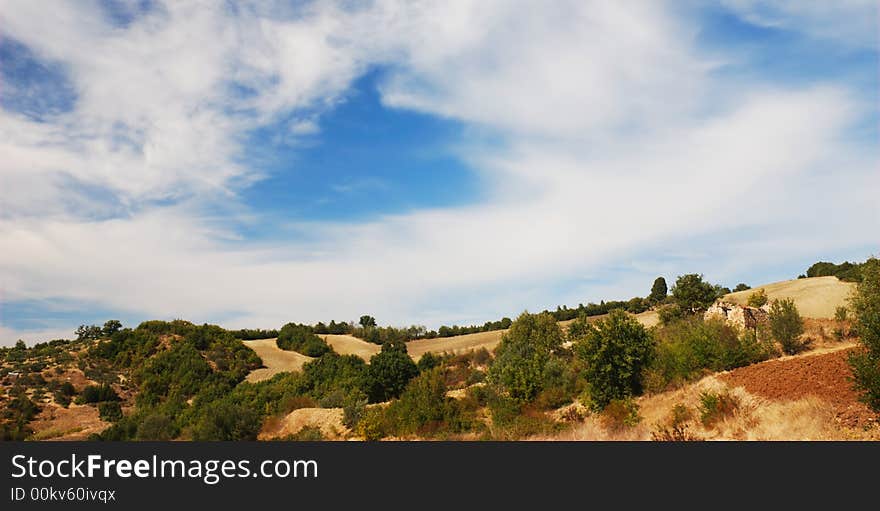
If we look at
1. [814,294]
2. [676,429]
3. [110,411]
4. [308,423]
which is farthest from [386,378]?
[814,294]

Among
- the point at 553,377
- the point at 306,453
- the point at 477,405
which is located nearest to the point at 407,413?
the point at 477,405

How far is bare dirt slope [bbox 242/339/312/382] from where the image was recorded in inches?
2013

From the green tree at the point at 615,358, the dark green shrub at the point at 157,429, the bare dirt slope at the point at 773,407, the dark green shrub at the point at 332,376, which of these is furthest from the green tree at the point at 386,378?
the bare dirt slope at the point at 773,407

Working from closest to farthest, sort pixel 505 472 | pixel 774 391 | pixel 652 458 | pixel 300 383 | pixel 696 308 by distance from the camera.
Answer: pixel 652 458, pixel 505 472, pixel 774 391, pixel 300 383, pixel 696 308

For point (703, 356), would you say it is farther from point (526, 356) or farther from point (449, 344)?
point (449, 344)

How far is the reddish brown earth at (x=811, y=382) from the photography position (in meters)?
14.4

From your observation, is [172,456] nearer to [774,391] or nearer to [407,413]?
[407,413]

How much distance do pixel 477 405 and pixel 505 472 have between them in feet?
53.9

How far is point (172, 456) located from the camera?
9.81m

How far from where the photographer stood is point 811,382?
17.2 metres

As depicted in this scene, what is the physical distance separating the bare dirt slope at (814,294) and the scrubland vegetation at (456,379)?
38.9 feet

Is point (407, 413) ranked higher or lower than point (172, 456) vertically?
lower

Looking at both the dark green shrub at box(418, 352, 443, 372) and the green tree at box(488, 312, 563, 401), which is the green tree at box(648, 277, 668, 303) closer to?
the green tree at box(488, 312, 563, 401)

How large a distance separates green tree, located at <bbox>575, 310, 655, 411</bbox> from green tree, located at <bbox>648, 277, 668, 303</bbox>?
60.0 metres
